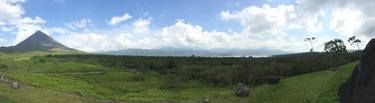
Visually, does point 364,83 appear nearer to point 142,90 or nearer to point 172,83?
point 142,90

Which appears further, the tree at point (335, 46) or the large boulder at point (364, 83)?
the tree at point (335, 46)

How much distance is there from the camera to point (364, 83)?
816 inches

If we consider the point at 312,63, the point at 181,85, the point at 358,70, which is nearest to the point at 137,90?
the point at 181,85

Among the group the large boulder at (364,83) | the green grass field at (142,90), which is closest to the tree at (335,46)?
the green grass field at (142,90)

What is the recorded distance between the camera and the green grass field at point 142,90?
5809 centimetres

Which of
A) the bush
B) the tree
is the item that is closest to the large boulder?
the bush

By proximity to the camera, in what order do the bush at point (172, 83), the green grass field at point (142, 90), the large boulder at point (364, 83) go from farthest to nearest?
the bush at point (172, 83), the green grass field at point (142, 90), the large boulder at point (364, 83)

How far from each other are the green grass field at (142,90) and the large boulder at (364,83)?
14867mm

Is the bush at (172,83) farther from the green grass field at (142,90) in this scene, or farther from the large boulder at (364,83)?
the large boulder at (364,83)

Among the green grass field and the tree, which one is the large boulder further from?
the tree

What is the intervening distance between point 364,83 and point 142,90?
92074 millimetres

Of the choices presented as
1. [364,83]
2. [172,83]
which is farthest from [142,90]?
[364,83]

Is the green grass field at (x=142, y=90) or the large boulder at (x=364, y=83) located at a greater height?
the large boulder at (x=364, y=83)

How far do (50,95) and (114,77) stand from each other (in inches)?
2581
